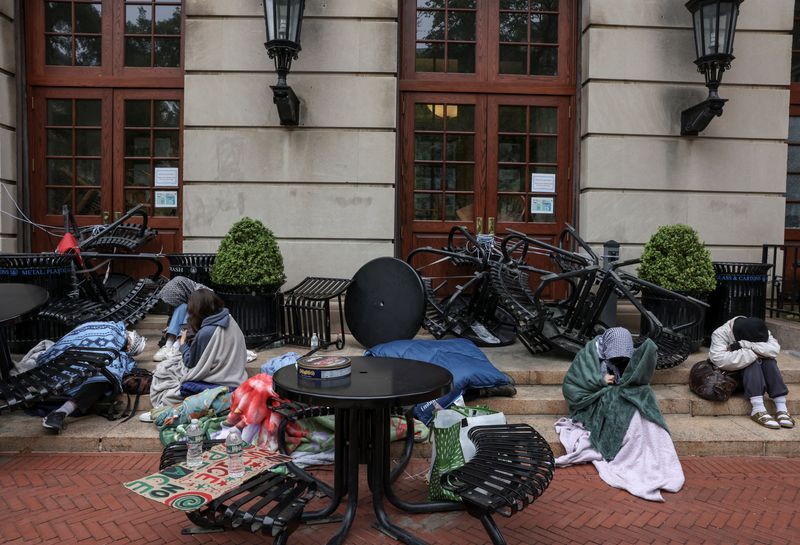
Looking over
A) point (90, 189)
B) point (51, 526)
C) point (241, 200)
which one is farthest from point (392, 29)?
point (51, 526)

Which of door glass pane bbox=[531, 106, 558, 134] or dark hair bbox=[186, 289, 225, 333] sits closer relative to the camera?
dark hair bbox=[186, 289, 225, 333]

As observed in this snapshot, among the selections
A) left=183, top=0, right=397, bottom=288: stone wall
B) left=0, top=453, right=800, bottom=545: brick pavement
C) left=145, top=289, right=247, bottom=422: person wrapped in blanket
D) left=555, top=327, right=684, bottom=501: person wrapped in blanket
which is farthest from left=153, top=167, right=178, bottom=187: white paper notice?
left=555, top=327, right=684, bottom=501: person wrapped in blanket

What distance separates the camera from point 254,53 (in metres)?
7.98

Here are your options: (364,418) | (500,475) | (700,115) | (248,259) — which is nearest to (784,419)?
(500,475)

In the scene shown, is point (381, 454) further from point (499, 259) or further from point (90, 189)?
point (90, 189)

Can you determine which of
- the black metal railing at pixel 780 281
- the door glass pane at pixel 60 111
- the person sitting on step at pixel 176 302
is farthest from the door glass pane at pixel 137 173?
the black metal railing at pixel 780 281

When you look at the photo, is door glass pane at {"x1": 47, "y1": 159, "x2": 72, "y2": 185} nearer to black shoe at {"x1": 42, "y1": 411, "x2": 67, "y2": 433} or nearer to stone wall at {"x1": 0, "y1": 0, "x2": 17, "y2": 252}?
stone wall at {"x1": 0, "y1": 0, "x2": 17, "y2": 252}

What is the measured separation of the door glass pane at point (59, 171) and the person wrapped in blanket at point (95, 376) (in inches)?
155

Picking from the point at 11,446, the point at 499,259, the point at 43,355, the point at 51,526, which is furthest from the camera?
the point at 499,259

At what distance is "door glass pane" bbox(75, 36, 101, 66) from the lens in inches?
335

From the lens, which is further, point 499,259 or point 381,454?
point 499,259

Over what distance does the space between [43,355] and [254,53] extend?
475cm

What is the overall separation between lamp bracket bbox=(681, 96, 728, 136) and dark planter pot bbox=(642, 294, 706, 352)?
104 inches

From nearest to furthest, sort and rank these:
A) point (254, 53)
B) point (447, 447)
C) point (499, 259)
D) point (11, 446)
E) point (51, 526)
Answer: point (51, 526)
point (447, 447)
point (11, 446)
point (499, 259)
point (254, 53)
